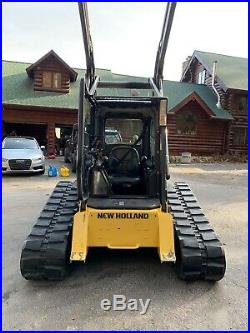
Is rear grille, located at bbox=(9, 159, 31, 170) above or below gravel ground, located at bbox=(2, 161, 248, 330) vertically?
above

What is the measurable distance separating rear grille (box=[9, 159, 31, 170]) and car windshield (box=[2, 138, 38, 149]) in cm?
114

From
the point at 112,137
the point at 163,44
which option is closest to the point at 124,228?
the point at 112,137

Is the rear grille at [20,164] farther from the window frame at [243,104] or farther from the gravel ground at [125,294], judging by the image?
the window frame at [243,104]

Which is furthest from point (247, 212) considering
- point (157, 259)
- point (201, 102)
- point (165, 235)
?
point (201, 102)

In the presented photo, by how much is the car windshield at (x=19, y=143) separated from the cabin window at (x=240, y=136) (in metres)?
15.4

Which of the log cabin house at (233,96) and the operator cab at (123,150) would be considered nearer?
the operator cab at (123,150)

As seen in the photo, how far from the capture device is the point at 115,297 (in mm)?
3578

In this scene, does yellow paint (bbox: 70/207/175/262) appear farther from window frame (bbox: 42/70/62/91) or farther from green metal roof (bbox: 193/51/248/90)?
green metal roof (bbox: 193/51/248/90)

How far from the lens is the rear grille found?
12.2 metres

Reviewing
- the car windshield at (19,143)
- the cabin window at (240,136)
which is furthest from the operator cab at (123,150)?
the cabin window at (240,136)

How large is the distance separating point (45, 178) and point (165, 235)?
8910 millimetres

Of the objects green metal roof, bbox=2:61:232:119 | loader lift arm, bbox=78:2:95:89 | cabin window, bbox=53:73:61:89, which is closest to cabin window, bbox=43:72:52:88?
cabin window, bbox=53:73:61:89

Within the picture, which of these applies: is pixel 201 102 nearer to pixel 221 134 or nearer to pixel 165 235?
pixel 221 134

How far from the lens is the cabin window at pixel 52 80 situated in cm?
2075
